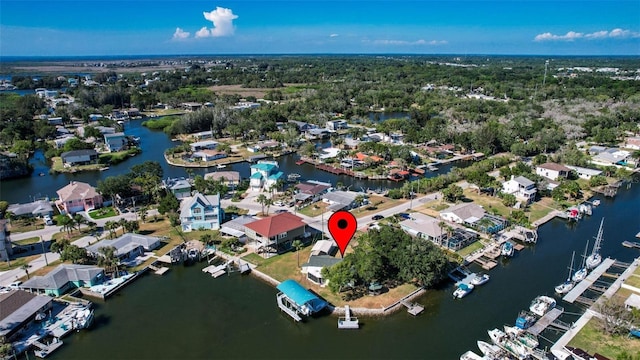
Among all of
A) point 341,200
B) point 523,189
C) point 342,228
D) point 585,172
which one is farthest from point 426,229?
point 585,172

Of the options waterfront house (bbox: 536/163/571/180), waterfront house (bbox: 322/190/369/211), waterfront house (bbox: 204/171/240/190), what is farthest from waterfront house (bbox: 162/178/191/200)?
waterfront house (bbox: 536/163/571/180)

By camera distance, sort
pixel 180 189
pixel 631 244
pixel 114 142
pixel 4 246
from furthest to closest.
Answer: pixel 114 142 < pixel 180 189 < pixel 631 244 < pixel 4 246

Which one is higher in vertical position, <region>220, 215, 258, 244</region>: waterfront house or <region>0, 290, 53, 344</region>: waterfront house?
<region>220, 215, 258, 244</region>: waterfront house

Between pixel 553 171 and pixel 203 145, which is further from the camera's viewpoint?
pixel 203 145

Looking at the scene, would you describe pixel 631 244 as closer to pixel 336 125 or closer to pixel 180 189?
pixel 180 189

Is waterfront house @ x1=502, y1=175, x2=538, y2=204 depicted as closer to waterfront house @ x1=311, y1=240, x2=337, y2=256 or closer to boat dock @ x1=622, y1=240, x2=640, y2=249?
boat dock @ x1=622, y1=240, x2=640, y2=249

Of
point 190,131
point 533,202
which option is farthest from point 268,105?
point 533,202

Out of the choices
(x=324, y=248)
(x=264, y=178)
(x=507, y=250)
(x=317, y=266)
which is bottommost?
(x=507, y=250)

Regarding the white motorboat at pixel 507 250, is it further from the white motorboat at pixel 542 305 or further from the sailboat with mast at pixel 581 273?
the white motorboat at pixel 542 305
